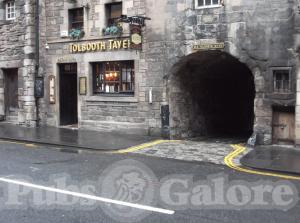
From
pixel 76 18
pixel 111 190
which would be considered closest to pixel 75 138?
pixel 76 18

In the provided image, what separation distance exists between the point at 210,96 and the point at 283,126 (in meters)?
4.76

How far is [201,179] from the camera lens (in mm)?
9070

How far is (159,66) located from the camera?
51.1ft

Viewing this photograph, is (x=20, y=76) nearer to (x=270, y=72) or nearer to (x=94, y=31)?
(x=94, y=31)

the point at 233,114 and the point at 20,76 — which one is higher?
the point at 20,76

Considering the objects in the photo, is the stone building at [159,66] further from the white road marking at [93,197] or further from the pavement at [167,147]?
the white road marking at [93,197]

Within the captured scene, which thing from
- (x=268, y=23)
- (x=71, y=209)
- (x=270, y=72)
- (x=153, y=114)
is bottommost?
(x=71, y=209)

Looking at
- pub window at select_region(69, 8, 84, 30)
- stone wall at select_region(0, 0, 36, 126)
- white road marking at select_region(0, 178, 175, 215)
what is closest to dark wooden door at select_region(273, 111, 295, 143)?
white road marking at select_region(0, 178, 175, 215)

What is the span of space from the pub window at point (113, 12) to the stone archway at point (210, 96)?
11.1 ft

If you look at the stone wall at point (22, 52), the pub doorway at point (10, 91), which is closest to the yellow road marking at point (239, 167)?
the stone wall at point (22, 52)

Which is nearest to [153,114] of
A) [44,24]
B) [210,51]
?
[210,51]

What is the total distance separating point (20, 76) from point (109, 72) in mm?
4955

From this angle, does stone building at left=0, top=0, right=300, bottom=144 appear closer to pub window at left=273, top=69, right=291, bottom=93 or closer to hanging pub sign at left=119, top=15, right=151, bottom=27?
pub window at left=273, top=69, right=291, bottom=93

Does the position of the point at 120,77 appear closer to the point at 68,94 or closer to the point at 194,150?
the point at 68,94
